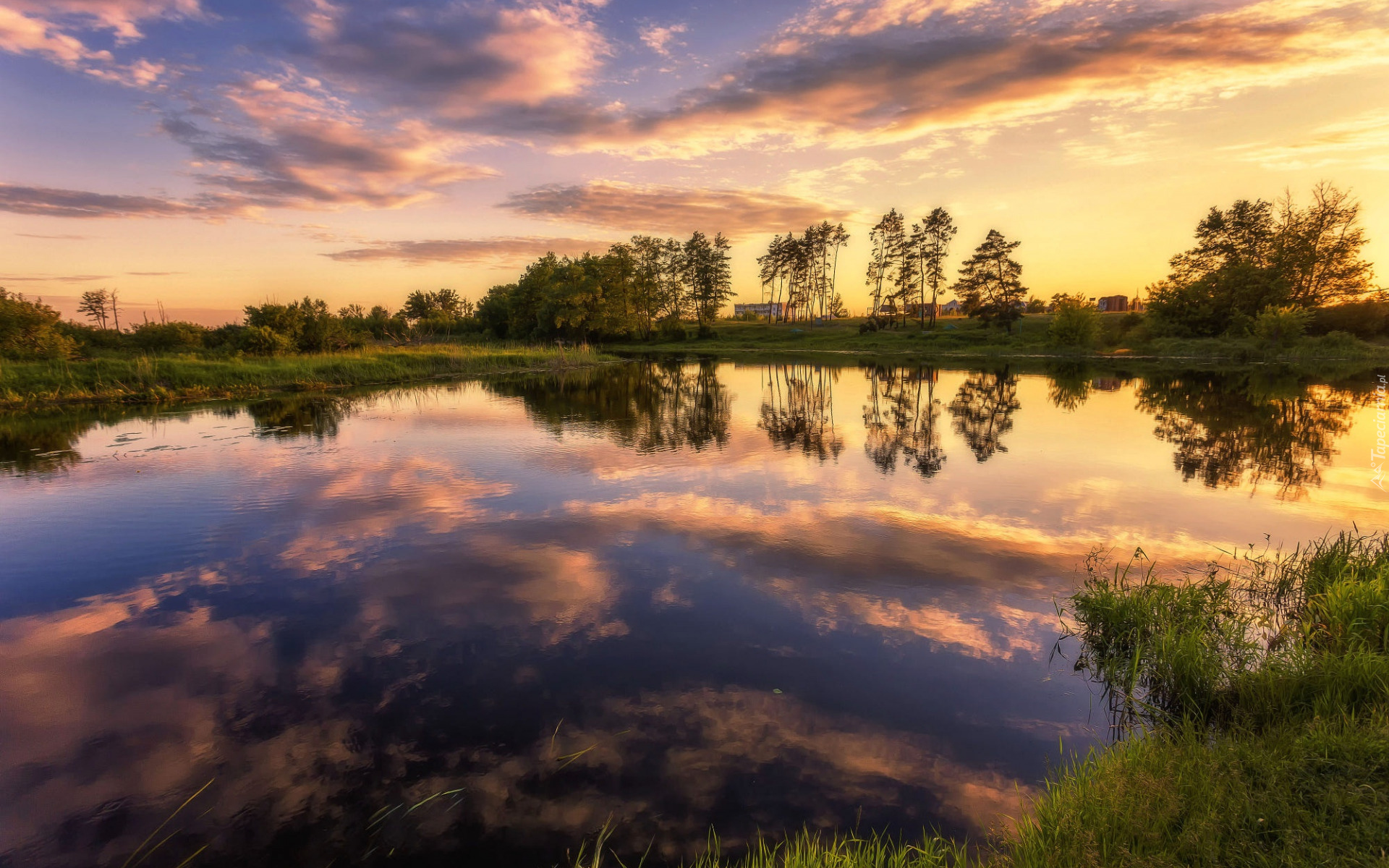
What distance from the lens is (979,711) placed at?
5.67 m

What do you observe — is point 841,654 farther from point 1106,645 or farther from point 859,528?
point 859,528

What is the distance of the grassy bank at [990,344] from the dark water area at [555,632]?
51.5 metres

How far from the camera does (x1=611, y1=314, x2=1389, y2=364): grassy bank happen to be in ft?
172

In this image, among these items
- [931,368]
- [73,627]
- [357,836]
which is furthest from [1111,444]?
[931,368]

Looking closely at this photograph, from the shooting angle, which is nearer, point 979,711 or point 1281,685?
point 1281,685

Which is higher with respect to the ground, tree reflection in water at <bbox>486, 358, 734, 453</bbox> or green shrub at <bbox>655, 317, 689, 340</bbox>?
green shrub at <bbox>655, 317, 689, 340</bbox>

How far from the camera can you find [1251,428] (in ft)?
65.3

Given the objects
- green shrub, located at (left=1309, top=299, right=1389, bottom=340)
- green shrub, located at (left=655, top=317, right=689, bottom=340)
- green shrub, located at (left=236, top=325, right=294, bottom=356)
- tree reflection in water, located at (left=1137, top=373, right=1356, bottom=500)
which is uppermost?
green shrub, located at (left=655, top=317, right=689, bottom=340)

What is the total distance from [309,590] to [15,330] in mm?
46266

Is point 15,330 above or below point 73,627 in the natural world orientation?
above

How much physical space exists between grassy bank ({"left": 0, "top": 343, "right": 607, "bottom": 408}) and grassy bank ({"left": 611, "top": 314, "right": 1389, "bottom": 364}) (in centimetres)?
4215

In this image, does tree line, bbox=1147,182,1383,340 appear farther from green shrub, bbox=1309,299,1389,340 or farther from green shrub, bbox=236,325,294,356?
green shrub, bbox=236,325,294,356

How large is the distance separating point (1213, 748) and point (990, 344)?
7835cm

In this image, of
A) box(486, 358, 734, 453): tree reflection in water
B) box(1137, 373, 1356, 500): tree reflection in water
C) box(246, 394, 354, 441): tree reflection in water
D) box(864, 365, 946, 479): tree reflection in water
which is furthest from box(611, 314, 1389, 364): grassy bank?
box(246, 394, 354, 441): tree reflection in water
